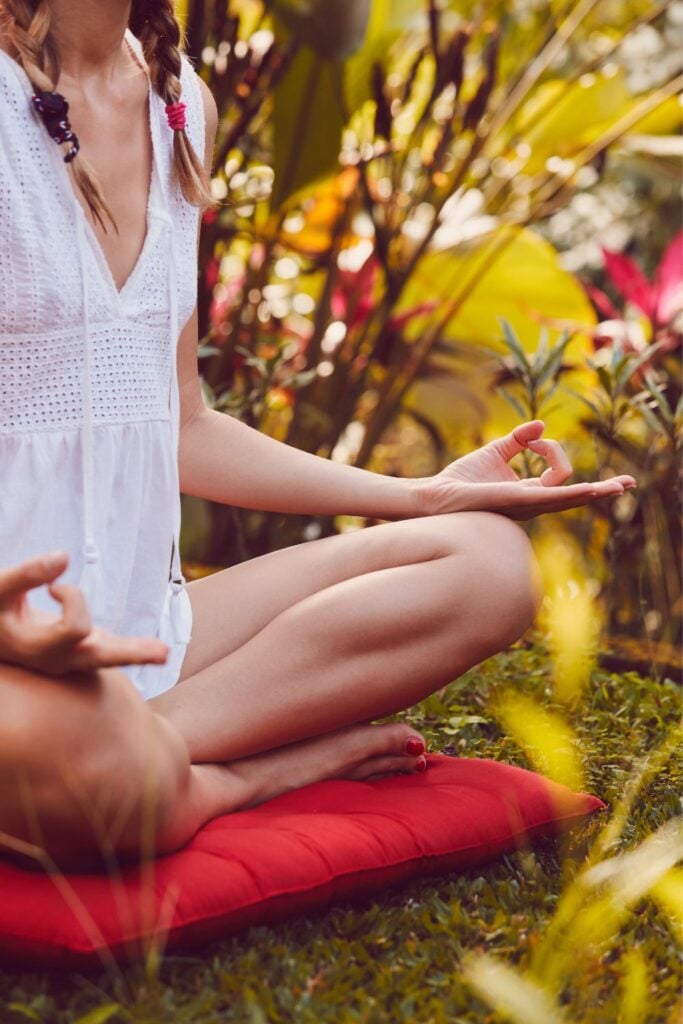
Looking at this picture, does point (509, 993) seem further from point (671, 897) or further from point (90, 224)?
point (90, 224)

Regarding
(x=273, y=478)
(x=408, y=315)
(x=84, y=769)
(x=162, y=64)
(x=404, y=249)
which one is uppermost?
(x=162, y=64)

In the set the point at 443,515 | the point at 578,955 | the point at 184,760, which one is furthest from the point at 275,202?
the point at 578,955

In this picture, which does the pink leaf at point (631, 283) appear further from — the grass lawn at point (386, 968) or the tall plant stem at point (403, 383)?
the grass lawn at point (386, 968)

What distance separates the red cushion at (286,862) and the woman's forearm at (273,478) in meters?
0.37

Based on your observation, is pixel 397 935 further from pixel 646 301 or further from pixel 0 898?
pixel 646 301

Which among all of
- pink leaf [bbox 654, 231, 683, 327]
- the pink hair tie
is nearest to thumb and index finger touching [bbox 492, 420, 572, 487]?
the pink hair tie

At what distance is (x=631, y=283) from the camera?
297 cm

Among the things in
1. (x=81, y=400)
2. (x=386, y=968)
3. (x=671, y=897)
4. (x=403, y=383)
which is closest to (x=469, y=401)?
(x=403, y=383)

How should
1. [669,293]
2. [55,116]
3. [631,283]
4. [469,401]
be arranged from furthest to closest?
1. [469,401]
2. [631,283]
3. [669,293]
4. [55,116]

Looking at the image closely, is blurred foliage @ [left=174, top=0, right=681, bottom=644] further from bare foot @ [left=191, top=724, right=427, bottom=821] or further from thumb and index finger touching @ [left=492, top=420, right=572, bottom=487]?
bare foot @ [left=191, top=724, right=427, bottom=821]

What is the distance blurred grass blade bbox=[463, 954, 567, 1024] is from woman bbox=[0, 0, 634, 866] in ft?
1.11

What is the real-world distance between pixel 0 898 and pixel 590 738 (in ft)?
3.30

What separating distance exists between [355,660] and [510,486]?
31 centimetres

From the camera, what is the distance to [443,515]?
1675 mm
